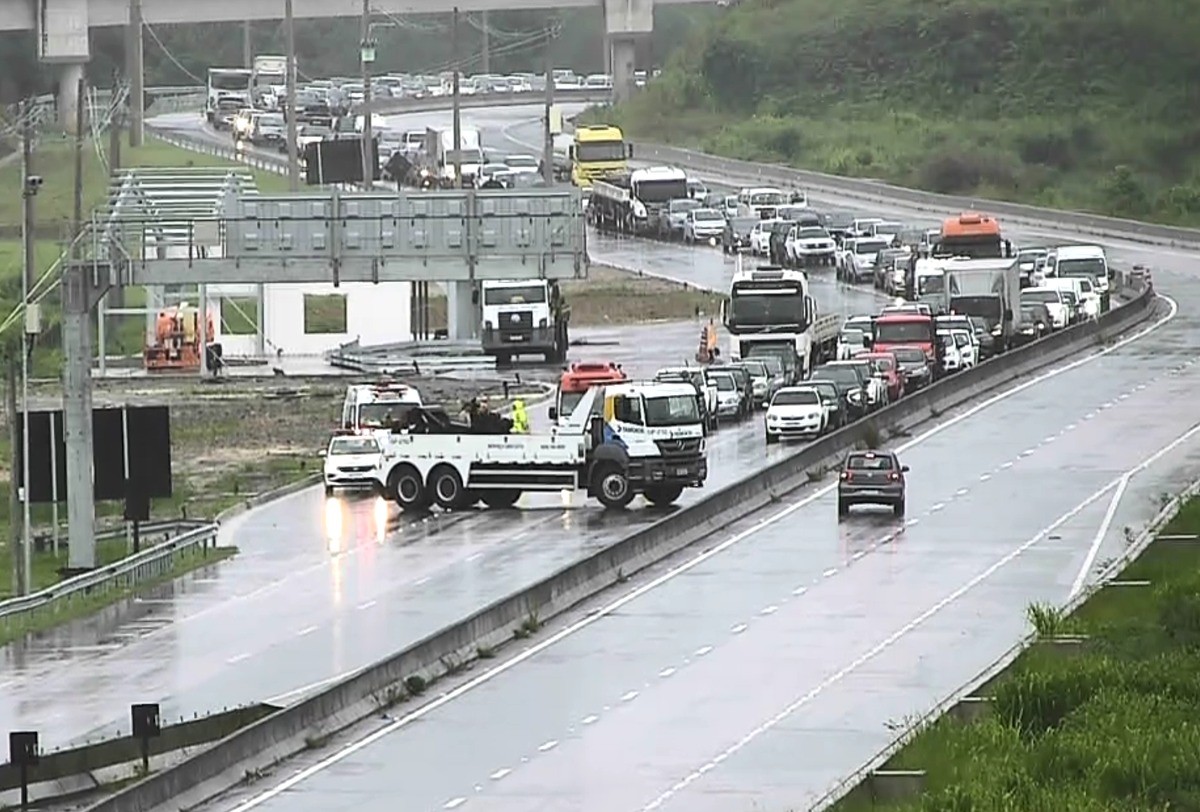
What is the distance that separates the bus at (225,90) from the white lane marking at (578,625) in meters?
102

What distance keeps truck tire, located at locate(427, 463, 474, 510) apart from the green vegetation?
742 inches

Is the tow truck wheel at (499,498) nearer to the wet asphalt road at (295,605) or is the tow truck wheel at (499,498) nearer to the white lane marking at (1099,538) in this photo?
the wet asphalt road at (295,605)

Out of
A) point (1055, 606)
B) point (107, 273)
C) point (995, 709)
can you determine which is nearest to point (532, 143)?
point (107, 273)

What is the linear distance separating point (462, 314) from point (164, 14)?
6847cm

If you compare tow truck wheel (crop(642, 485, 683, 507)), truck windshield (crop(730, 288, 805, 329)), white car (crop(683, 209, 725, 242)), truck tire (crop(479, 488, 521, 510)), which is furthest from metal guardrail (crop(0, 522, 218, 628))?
white car (crop(683, 209, 725, 242))

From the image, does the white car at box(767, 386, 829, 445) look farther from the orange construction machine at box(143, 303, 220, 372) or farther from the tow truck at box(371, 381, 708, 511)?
the orange construction machine at box(143, 303, 220, 372)

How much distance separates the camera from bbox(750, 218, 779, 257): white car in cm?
11850

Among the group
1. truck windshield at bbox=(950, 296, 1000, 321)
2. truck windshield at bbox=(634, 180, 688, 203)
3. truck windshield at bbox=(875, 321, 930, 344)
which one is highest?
truck windshield at bbox=(634, 180, 688, 203)

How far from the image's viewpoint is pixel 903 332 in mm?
82625

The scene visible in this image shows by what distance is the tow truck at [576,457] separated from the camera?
2464 inches

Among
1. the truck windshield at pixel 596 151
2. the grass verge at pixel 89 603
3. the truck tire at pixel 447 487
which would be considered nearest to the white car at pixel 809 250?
the truck windshield at pixel 596 151

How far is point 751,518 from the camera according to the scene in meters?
61.6

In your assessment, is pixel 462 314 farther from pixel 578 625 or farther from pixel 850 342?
pixel 578 625

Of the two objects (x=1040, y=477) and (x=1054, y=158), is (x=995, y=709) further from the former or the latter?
(x=1054, y=158)
